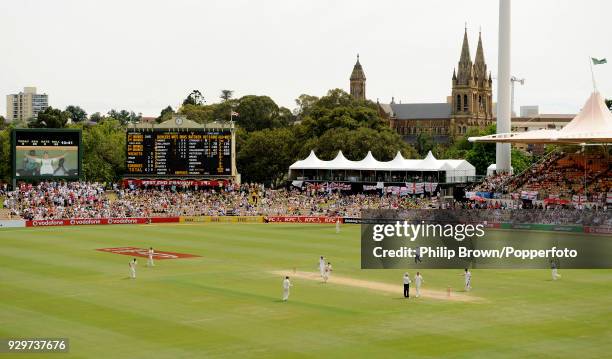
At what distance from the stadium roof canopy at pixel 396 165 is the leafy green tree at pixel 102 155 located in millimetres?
25090

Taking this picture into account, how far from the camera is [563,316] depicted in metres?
29.4

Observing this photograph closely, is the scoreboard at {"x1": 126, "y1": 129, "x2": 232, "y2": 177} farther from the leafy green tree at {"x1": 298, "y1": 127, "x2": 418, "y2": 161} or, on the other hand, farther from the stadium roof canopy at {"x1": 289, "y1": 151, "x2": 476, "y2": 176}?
the leafy green tree at {"x1": 298, "y1": 127, "x2": 418, "y2": 161}

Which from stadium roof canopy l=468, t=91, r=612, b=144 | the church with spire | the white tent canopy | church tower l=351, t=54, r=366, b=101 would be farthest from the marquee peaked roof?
church tower l=351, t=54, r=366, b=101

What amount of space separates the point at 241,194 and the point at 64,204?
15.0 metres

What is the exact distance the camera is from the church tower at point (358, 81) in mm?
197250

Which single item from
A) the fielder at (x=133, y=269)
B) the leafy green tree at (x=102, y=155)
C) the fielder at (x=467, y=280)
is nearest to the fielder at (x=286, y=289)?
the fielder at (x=467, y=280)

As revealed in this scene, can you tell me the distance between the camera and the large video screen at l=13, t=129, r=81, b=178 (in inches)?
2862

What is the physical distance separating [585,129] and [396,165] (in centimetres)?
→ 2548

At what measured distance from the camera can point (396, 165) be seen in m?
86.6

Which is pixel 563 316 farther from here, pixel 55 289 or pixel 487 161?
pixel 487 161

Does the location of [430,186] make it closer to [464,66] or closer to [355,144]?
[355,144]

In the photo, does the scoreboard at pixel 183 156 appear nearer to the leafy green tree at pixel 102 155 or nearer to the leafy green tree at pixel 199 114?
the leafy green tree at pixel 102 155

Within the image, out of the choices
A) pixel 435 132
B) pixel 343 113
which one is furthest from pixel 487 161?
pixel 435 132

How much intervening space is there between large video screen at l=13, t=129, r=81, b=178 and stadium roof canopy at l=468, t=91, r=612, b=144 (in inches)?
1332
